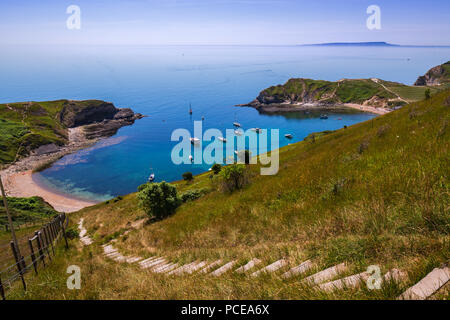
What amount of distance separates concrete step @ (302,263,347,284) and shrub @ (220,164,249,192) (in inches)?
602

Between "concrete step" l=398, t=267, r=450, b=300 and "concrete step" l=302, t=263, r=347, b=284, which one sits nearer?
"concrete step" l=398, t=267, r=450, b=300

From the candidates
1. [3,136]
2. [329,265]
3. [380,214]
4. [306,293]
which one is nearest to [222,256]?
[329,265]

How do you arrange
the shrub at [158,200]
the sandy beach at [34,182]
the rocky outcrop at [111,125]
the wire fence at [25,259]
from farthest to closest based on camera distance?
the rocky outcrop at [111,125]
the sandy beach at [34,182]
the shrub at [158,200]
the wire fence at [25,259]

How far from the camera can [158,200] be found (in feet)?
82.3

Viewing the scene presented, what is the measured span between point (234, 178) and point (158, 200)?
1011 centimetres

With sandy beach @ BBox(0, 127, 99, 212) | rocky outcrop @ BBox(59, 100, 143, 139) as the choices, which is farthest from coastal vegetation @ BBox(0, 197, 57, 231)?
rocky outcrop @ BBox(59, 100, 143, 139)

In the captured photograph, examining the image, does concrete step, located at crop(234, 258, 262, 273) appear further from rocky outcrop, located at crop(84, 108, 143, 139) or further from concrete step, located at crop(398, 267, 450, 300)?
Result: rocky outcrop, located at crop(84, 108, 143, 139)

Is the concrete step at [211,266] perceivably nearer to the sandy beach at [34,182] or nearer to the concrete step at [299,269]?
the concrete step at [299,269]

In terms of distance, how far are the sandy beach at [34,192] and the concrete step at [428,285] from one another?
A: 270ft

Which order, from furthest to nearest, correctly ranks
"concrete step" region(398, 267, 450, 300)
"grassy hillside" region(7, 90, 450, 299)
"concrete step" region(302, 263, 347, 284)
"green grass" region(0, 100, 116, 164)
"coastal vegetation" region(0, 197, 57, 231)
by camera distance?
"green grass" region(0, 100, 116, 164)
"coastal vegetation" region(0, 197, 57, 231)
"concrete step" region(302, 263, 347, 284)
"grassy hillside" region(7, 90, 450, 299)
"concrete step" region(398, 267, 450, 300)

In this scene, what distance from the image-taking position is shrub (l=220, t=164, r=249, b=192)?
63.9 ft

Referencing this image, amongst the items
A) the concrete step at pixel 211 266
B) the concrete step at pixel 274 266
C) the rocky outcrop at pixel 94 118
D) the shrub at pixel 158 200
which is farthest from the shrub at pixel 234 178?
the rocky outcrop at pixel 94 118

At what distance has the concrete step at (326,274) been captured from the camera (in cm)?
371

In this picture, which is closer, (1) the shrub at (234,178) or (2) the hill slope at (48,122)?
(1) the shrub at (234,178)
